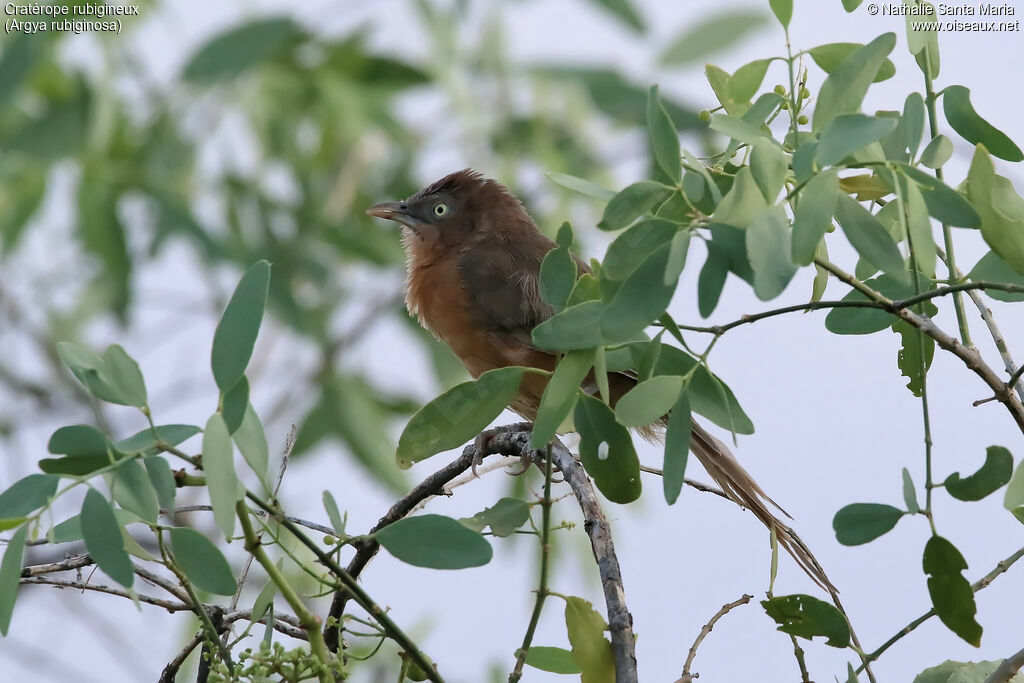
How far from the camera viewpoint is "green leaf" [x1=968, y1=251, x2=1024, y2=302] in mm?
1819

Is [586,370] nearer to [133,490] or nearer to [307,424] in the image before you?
[133,490]

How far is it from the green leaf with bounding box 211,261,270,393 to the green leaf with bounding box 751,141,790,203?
64 cm

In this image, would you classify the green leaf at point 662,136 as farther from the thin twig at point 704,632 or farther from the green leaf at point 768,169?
the thin twig at point 704,632

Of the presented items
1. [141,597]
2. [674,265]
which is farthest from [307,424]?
[674,265]

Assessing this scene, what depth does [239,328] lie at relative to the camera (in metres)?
1.47

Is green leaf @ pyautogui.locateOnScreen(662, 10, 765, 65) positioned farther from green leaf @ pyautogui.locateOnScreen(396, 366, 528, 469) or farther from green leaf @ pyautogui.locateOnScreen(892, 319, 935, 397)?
green leaf @ pyautogui.locateOnScreen(396, 366, 528, 469)

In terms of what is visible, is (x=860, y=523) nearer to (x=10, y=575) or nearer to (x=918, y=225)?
(x=918, y=225)

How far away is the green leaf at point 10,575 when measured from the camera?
4.92 feet

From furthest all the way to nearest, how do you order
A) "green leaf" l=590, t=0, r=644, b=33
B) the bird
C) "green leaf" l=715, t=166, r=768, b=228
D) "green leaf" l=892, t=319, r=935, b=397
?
1. the bird
2. "green leaf" l=590, t=0, r=644, b=33
3. "green leaf" l=892, t=319, r=935, b=397
4. "green leaf" l=715, t=166, r=768, b=228

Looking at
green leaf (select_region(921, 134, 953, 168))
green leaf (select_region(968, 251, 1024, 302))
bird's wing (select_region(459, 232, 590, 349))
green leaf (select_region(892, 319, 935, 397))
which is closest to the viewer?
green leaf (select_region(921, 134, 953, 168))

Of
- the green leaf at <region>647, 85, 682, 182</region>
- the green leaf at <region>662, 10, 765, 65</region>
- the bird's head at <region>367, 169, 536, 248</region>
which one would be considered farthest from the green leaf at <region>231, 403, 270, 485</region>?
the bird's head at <region>367, 169, 536, 248</region>

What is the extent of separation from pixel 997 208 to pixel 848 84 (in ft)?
1.00

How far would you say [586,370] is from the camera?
1564 millimetres

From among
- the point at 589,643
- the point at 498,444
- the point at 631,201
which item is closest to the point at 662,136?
the point at 631,201
